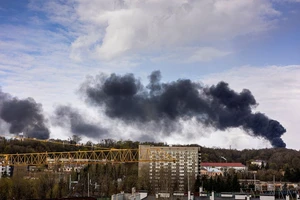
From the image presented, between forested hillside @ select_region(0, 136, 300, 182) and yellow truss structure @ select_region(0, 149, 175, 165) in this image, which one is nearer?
yellow truss structure @ select_region(0, 149, 175, 165)

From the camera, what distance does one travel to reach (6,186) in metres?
57.8

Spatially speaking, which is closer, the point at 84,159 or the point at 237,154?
the point at 84,159

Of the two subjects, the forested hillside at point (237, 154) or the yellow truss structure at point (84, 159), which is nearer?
the yellow truss structure at point (84, 159)

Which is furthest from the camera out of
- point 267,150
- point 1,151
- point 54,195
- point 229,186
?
point 267,150

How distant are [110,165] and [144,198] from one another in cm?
5012

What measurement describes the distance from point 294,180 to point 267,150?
54.4m

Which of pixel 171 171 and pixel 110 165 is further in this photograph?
pixel 171 171

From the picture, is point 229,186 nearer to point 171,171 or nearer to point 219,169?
point 171,171

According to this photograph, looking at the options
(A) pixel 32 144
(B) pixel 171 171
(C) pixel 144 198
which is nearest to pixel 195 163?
(B) pixel 171 171

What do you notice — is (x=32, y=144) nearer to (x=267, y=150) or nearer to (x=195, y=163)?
(x=195, y=163)

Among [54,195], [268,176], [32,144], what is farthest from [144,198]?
[32,144]

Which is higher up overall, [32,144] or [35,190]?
[32,144]

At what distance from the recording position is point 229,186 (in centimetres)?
6341

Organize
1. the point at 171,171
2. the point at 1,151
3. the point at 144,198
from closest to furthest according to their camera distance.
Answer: the point at 144,198
the point at 171,171
the point at 1,151
